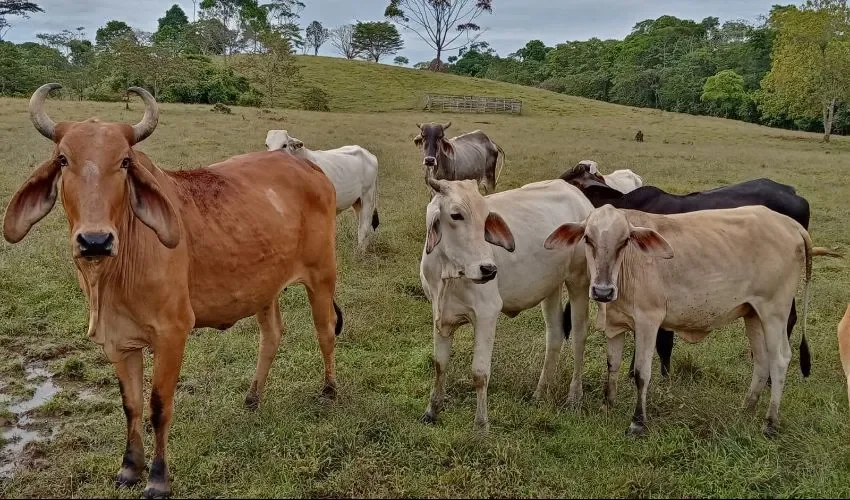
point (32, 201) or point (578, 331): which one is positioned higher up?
point (32, 201)

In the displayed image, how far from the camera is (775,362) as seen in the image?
462 centimetres

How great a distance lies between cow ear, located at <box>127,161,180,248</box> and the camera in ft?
10.9

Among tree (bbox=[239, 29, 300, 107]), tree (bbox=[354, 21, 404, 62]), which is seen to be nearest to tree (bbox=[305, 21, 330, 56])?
tree (bbox=[354, 21, 404, 62])

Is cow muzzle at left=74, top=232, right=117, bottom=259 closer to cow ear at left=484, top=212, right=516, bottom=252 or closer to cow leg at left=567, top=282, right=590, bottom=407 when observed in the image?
cow ear at left=484, top=212, right=516, bottom=252

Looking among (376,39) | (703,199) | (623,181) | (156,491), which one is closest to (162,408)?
(156,491)

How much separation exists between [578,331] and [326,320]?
75.3 inches

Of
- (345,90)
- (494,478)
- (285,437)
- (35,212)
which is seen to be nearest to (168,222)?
(35,212)

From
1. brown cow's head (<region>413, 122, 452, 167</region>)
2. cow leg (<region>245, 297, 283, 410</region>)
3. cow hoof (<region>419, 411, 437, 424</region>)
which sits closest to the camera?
cow hoof (<region>419, 411, 437, 424</region>)

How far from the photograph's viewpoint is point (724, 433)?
14.2 ft

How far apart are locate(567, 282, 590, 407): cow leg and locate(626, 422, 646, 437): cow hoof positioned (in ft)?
1.84

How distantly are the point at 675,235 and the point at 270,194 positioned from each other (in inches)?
111

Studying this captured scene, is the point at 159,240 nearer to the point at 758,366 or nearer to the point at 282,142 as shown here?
the point at 758,366

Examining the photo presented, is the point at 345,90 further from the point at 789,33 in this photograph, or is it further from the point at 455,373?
the point at 455,373

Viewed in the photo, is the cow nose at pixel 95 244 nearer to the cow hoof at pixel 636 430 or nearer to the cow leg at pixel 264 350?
the cow leg at pixel 264 350
